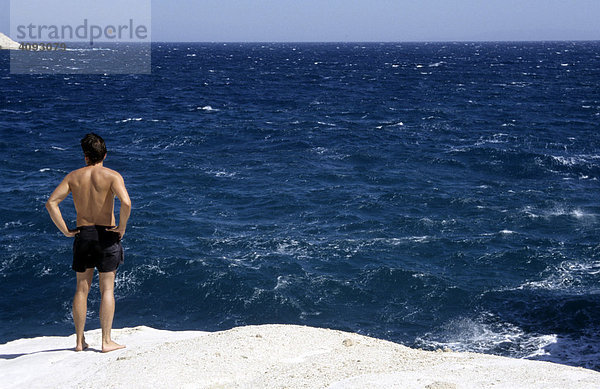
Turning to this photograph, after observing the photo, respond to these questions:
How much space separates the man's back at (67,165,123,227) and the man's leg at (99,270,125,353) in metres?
0.95

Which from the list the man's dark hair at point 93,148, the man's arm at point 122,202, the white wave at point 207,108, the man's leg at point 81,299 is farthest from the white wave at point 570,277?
the white wave at point 207,108

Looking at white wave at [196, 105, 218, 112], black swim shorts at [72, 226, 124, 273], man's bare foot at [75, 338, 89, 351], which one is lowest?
man's bare foot at [75, 338, 89, 351]

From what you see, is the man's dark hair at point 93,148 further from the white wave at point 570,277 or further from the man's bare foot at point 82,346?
the white wave at point 570,277

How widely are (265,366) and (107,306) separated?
271cm

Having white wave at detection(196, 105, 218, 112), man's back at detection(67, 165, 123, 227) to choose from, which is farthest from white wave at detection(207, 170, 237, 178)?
man's back at detection(67, 165, 123, 227)

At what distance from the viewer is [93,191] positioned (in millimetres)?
8750

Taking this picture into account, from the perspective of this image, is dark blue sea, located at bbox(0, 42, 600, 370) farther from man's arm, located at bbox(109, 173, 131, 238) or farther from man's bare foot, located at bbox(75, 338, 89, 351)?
man's arm, located at bbox(109, 173, 131, 238)

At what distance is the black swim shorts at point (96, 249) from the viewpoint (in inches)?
350

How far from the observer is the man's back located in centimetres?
872

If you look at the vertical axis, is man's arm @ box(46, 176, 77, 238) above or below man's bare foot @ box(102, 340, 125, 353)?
above

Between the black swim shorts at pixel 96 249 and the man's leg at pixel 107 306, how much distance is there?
22cm

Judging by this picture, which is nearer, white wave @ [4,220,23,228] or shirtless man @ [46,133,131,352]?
shirtless man @ [46,133,131,352]

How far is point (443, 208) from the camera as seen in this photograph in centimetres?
2969

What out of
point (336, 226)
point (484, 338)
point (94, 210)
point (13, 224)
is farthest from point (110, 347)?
point (13, 224)
